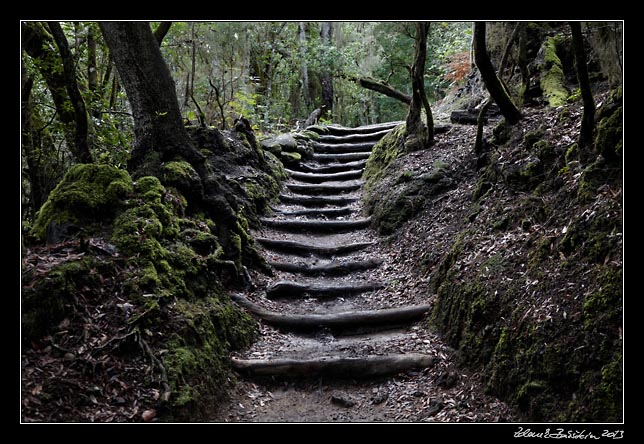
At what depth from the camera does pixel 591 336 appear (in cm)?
345

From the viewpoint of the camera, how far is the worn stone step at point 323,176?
1195cm

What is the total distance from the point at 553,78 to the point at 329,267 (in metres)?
5.44

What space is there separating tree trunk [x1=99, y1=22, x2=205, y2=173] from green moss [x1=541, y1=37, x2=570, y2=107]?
6062 millimetres

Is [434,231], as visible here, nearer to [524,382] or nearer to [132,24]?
[524,382]

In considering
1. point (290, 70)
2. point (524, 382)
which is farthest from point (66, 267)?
point (290, 70)

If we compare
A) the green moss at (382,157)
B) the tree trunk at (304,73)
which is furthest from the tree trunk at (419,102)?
the tree trunk at (304,73)

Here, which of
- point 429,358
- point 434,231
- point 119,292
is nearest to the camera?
point 119,292

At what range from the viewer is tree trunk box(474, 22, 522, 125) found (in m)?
7.26

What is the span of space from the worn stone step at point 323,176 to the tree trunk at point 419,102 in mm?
1999

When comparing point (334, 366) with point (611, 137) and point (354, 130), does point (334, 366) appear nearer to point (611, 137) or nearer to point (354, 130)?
point (611, 137)

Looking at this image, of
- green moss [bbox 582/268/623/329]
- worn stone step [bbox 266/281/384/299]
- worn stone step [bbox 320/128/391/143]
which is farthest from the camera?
worn stone step [bbox 320/128/391/143]

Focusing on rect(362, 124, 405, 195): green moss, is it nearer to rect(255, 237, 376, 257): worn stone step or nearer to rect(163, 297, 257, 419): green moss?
rect(255, 237, 376, 257): worn stone step

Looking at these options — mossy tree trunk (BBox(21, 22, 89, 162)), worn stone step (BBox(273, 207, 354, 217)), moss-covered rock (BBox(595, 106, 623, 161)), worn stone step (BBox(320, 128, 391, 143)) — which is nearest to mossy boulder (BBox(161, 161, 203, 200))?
mossy tree trunk (BBox(21, 22, 89, 162))

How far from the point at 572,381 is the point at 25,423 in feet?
12.7
